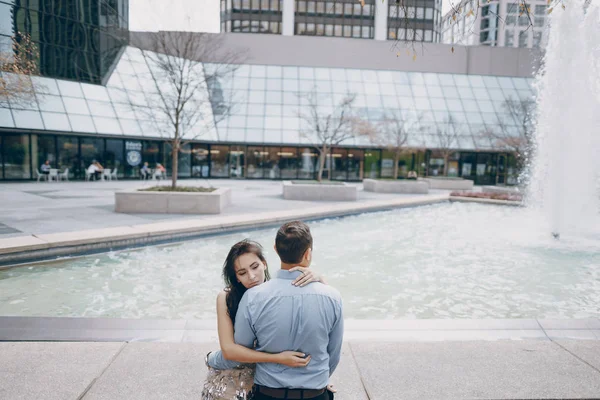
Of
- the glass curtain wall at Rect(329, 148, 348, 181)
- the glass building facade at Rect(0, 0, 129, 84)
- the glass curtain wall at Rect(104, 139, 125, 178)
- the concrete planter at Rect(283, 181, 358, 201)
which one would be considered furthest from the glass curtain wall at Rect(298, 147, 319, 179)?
the concrete planter at Rect(283, 181, 358, 201)

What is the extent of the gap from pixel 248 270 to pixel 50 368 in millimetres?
2422

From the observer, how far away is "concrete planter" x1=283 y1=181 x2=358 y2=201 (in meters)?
18.6

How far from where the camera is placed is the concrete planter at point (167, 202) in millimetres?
13109

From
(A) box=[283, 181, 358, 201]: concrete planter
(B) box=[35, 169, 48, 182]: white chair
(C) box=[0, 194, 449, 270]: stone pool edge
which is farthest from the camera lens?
(B) box=[35, 169, 48, 182]: white chair

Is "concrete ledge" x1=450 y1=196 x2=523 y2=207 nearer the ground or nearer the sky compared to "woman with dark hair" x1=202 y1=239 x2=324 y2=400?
nearer the ground

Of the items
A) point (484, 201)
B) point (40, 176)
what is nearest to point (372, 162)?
point (484, 201)

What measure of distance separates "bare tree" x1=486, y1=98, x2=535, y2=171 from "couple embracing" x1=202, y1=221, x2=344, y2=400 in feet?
92.5

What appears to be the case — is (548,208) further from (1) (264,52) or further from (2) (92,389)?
(1) (264,52)

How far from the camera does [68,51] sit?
26.4 meters

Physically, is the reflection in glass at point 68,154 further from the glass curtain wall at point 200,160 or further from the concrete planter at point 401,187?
the concrete planter at point 401,187

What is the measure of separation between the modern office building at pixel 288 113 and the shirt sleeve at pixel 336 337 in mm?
26030

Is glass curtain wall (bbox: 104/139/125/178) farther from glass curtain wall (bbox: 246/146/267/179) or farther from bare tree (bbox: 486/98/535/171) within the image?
bare tree (bbox: 486/98/535/171)

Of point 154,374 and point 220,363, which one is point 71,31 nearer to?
point 154,374

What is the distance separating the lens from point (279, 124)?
32.6 m
